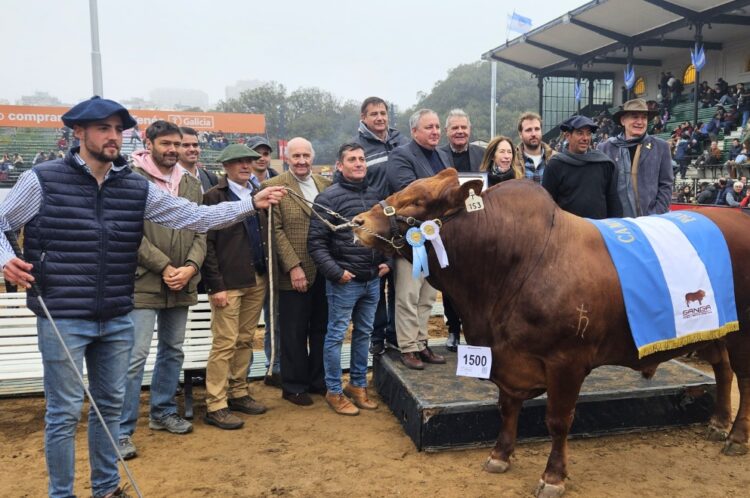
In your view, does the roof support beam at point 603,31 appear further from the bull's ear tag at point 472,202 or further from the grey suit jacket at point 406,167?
the bull's ear tag at point 472,202

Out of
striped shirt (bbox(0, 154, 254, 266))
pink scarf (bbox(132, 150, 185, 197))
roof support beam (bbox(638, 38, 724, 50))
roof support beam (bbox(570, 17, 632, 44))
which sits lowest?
striped shirt (bbox(0, 154, 254, 266))

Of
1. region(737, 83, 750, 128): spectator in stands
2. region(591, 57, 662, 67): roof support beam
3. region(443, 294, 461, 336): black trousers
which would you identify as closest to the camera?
region(443, 294, 461, 336): black trousers

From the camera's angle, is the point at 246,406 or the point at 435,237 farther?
the point at 246,406

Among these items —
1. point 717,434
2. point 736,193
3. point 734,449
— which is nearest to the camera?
point 734,449

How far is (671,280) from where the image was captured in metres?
3.77

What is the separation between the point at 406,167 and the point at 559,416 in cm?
244

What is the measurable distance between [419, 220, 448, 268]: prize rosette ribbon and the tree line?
182 feet

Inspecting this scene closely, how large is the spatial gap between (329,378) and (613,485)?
2347mm

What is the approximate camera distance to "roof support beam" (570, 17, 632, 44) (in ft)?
89.0

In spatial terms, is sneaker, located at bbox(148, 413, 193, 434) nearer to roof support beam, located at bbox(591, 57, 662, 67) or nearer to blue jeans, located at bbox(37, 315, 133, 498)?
blue jeans, located at bbox(37, 315, 133, 498)

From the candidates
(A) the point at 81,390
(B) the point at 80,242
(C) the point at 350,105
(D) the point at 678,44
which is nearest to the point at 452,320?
(A) the point at 81,390

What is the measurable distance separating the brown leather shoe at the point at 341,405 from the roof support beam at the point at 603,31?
26312mm

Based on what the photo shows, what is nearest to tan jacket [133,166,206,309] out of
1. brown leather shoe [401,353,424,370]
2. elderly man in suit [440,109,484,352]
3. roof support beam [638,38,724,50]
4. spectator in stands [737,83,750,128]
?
brown leather shoe [401,353,424,370]

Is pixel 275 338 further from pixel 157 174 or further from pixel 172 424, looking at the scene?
pixel 157 174
